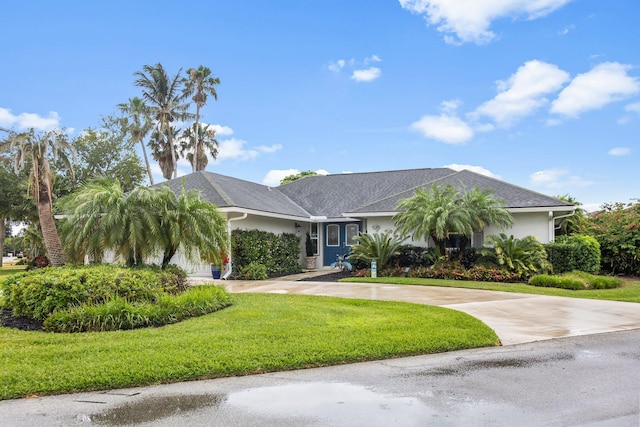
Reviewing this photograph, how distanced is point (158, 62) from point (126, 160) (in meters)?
9.25

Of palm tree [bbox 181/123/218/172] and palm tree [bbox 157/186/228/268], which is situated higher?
palm tree [bbox 181/123/218/172]

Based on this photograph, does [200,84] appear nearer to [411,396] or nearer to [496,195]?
[496,195]

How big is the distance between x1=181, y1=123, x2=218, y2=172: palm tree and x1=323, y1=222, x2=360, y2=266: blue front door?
19.8 metres

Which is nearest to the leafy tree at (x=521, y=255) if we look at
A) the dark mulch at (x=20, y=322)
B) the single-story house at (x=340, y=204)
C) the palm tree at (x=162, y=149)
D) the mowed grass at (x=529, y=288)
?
the mowed grass at (x=529, y=288)

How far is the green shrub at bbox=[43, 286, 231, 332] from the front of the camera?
Answer: 7.05 m

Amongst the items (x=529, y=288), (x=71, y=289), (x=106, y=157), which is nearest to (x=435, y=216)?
(x=529, y=288)

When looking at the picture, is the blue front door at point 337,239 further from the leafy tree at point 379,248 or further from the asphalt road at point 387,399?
the asphalt road at point 387,399

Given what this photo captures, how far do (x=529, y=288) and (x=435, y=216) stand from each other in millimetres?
3767

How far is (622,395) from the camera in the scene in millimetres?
4441

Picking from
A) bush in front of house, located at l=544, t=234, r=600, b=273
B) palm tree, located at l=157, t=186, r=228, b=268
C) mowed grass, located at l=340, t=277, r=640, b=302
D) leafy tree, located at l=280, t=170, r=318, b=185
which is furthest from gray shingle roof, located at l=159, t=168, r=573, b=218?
leafy tree, located at l=280, t=170, r=318, b=185

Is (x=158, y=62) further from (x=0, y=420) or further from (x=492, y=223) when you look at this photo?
(x=0, y=420)

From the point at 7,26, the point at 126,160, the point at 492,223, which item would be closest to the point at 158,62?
the point at 126,160

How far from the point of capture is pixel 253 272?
53.5 feet

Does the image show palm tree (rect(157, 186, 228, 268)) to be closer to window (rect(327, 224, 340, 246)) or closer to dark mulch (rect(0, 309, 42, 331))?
dark mulch (rect(0, 309, 42, 331))
